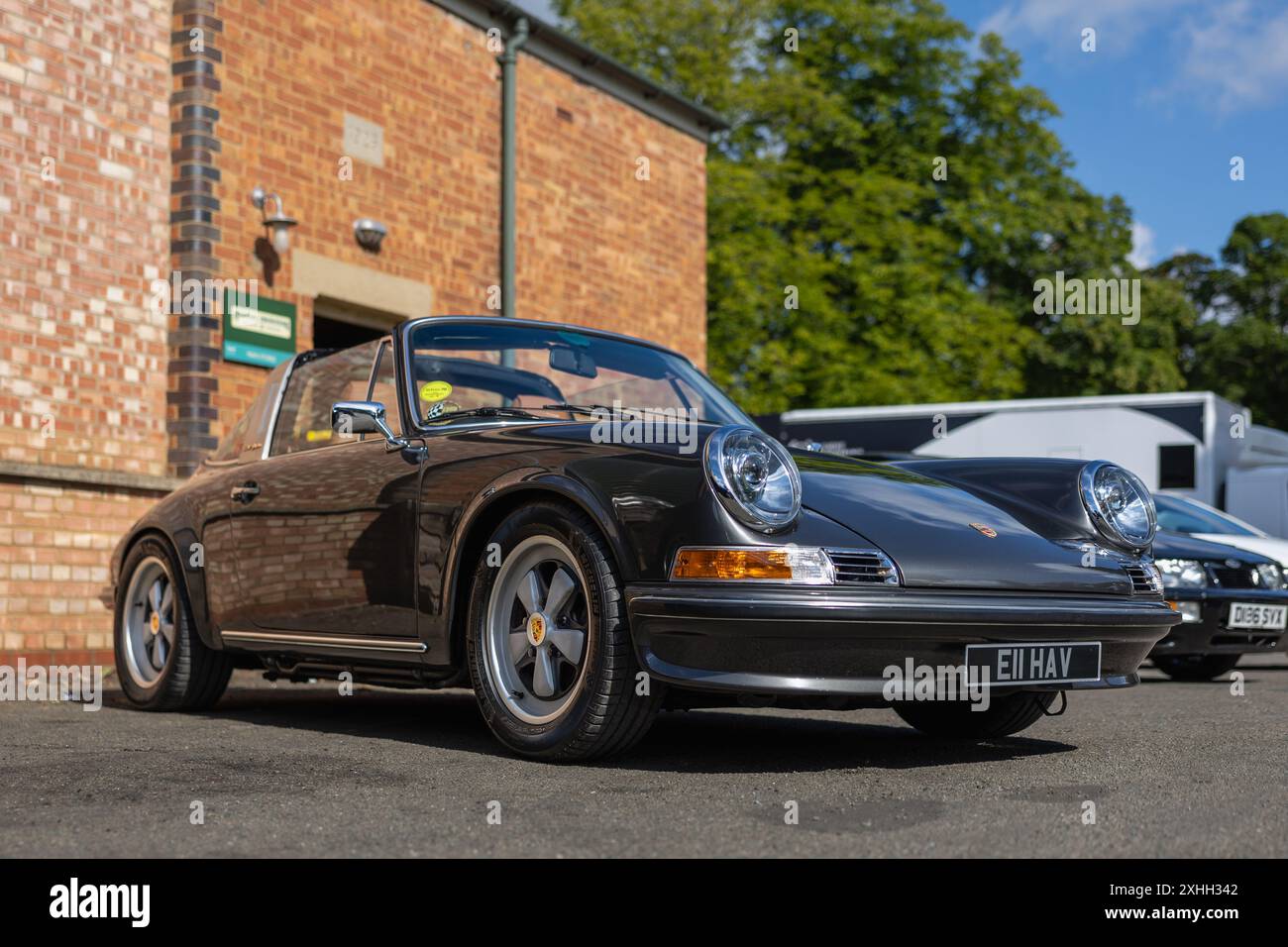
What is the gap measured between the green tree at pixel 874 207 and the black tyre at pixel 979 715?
70.5 feet

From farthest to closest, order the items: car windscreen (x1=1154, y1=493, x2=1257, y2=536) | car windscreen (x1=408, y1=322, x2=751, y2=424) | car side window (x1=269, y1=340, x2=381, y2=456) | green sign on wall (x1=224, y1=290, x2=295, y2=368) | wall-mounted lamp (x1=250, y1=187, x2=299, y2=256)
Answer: car windscreen (x1=1154, y1=493, x2=1257, y2=536), wall-mounted lamp (x1=250, y1=187, x2=299, y2=256), green sign on wall (x1=224, y1=290, x2=295, y2=368), car side window (x1=269, y1=340, x2=381, y2=456), car windscreen (x1=408, y1=322, x2=751, y2=424)

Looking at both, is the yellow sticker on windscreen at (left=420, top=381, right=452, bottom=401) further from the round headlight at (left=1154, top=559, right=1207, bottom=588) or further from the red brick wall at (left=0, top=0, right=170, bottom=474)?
the round headlight at (left=1154, top=559, right=1207, bottom=588)

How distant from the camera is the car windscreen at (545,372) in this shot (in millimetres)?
5500

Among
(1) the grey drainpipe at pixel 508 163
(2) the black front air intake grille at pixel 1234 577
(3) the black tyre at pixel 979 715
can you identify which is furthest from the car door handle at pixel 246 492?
(1) the grey drainpipe at pixel 508 163

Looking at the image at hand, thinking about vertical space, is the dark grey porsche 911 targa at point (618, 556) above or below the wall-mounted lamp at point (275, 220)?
below

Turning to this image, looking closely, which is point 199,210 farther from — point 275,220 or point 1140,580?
point 1140,580

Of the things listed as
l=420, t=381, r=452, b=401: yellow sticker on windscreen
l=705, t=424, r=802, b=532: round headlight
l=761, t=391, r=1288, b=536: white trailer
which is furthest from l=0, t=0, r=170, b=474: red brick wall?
l=761, t=391, r=1288, b=536: white trailer

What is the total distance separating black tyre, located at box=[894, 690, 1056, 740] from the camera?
201 inches

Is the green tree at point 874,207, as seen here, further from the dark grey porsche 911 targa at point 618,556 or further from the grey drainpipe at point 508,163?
the dark grey porsche 911 targa at point 618,556

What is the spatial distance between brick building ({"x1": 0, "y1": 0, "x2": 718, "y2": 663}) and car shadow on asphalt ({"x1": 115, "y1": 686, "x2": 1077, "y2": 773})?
307 cm

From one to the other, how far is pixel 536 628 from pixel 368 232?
8234mm

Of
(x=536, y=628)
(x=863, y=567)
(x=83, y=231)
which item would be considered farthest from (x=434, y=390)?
(x=83, y=231)

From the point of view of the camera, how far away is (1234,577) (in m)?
9.05
